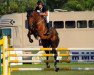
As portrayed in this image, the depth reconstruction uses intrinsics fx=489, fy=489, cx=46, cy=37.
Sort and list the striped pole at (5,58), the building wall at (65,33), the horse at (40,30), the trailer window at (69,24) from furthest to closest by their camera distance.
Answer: the trailer window at (69,24) → the building wall at (65,33) → the horse at (40,30) → the striped pole at (5,58)

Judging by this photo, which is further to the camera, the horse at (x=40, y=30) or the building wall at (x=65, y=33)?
the building wall at (x=65, y=33)

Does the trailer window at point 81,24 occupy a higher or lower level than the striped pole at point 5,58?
lower

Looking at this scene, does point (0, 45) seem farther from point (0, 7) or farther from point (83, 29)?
point (0, 7)

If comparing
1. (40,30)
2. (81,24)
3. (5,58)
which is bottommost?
(81,24)

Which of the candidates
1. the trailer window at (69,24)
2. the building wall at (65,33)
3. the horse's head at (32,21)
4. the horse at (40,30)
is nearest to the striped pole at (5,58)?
the horse at (40,30)

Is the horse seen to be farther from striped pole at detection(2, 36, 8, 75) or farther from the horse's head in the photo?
striped pole at detection(2, 36, 8, 75)

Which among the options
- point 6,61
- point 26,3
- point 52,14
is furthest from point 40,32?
point 26,3

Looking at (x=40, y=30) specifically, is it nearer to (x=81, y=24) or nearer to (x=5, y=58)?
(x=5, y=58)

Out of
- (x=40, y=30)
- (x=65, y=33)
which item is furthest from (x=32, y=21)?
(x=65, y=33)

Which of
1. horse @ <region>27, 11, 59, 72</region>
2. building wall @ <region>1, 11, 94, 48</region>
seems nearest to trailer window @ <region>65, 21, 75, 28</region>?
building wall @ <region>1, 11, 94, 48</region>

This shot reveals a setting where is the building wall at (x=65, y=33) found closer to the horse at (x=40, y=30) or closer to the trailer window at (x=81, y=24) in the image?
the trailer window at (x=81, y=24)

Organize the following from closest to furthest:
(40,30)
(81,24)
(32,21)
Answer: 1. (32,21)
2. (40,30)
3. (81,24)

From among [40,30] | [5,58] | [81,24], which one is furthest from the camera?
[81,24]

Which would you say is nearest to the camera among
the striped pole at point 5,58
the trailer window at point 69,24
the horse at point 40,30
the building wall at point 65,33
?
the striped pole at point 5,58
